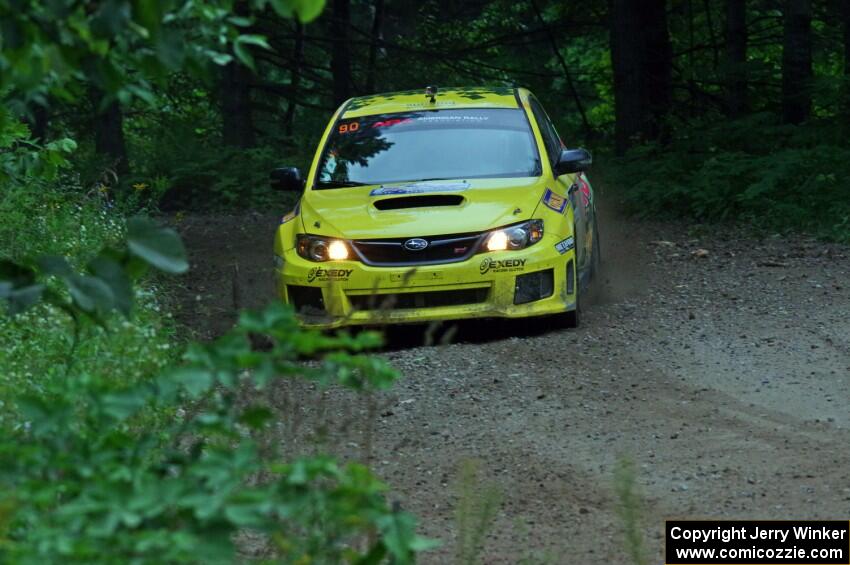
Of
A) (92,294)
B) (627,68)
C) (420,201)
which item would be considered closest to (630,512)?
(92,294)

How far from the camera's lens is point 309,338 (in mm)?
3244

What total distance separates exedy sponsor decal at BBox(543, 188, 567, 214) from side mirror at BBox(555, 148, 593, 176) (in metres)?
0.40

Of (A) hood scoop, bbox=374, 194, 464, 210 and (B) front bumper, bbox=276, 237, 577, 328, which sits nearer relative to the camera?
(B) front bumper, bbox=276, 237, 577, 328

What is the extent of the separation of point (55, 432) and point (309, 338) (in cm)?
97

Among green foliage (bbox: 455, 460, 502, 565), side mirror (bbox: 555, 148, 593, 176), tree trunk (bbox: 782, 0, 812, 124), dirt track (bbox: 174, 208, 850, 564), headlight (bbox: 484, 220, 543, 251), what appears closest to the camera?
green foliage (bbox: 455, 460, 502, 565)

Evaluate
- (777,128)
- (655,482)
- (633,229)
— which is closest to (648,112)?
(777,128)

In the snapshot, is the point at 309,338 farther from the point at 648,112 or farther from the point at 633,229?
the point at 648,112

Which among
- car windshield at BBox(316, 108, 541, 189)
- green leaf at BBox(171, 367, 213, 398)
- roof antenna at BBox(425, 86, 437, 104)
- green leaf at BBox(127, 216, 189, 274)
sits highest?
green leaf at BBox(127, 216, 189, 274)

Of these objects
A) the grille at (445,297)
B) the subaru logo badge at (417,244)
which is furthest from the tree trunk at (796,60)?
the subaru logo badge at (417,244)

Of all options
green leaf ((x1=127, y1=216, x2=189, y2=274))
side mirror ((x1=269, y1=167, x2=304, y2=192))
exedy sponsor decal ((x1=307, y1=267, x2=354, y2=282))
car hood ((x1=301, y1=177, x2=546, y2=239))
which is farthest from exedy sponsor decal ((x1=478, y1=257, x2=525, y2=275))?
green leaf ((x1=127, y1=216, x2=189, y2=274))

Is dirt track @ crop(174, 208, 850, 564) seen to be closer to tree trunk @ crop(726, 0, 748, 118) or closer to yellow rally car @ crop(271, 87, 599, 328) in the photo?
yellow rally car @ crop(271, 87, 599, 328)

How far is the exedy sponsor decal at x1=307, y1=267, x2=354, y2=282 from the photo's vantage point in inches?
389

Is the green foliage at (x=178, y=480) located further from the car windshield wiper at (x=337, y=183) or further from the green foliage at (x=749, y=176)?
the green foliage at (x=749, y=176)

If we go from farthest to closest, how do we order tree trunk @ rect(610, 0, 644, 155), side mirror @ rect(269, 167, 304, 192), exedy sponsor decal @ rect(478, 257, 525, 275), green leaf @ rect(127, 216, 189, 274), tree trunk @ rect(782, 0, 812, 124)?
tree trunk @ rect(610, 0, 644, 155) → tree trunk @ rect(782, 0, 812, 124) → side mirror @ rect(269, 167, 304, 192) → exedy sponsor decal @ rect(478, 257, 525, 275) → green leaf @ rect(127, 216, 189, 274)
